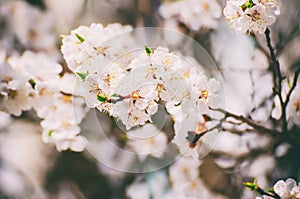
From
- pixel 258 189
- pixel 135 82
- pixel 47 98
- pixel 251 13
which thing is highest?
pixel 251 13

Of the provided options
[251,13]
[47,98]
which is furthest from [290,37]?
[47,98]

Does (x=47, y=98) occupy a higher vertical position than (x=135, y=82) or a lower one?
lower

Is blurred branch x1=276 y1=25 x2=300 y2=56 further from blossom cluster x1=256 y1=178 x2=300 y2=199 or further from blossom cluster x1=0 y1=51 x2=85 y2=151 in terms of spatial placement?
blossom cluster x1=0 y1=51 x2=85 y2=151

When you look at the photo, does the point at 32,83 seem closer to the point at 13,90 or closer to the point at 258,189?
the point at 13,90

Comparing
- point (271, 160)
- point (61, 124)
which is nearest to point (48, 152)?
point (61, 124)

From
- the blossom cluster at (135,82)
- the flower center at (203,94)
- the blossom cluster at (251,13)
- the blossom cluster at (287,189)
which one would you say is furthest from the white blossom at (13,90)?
the blossom cluster at (287,189)

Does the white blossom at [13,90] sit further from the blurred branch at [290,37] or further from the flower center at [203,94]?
the blurred branch at [290,37]
